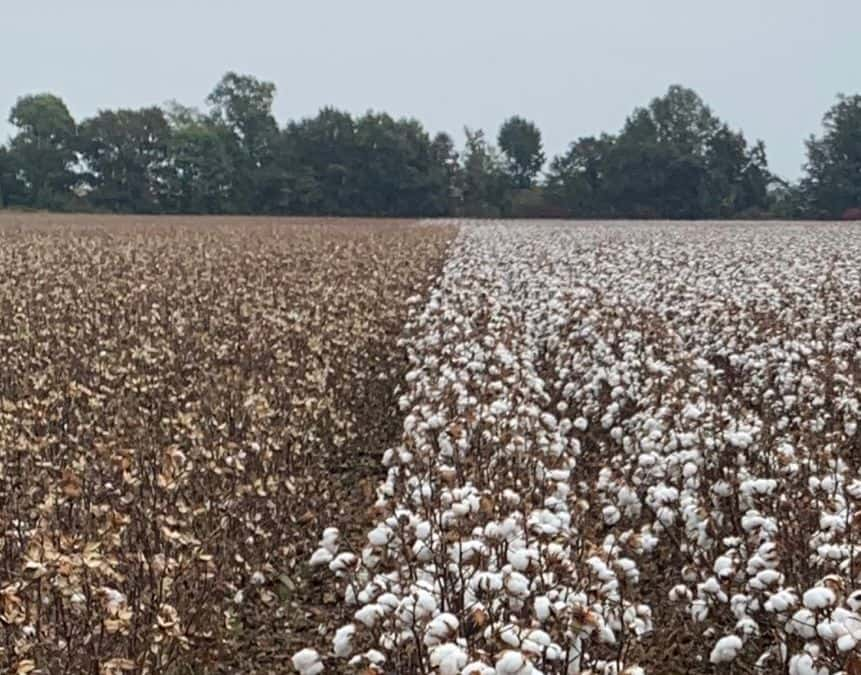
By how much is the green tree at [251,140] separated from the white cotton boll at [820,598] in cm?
7285

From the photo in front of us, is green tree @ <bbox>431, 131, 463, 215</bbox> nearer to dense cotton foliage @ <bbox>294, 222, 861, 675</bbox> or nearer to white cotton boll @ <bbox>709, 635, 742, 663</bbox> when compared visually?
dense cotton foliage @ <bbox>294, 222, 861, 675</bbox>

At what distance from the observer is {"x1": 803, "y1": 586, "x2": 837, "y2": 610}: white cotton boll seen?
3287 mm

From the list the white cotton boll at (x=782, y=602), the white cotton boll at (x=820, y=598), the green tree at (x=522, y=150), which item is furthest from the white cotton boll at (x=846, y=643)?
the green tree at (x=522, y=150)

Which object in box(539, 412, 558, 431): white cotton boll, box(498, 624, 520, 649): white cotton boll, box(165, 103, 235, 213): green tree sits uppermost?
box(165, 103, 235, 213): green tree

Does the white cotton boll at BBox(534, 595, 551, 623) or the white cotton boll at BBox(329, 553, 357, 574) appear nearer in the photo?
the white cotton boll at BBox(534, 595, 551, 623)

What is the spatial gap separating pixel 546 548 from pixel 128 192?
77.2m

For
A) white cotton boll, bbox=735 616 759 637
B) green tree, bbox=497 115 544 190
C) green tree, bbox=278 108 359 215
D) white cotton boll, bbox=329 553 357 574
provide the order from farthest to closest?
green tree, bbox=497 115 544 190
green tree, bbox=278 108 359 215
white cotton boll, bbox=735 616 759 637
white cotton boll, bbox=329 553 357 574

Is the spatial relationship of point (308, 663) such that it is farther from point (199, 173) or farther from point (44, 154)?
point (44, 154)

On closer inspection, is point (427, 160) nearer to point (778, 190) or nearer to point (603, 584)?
point (778, 190)

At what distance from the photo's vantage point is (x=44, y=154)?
79312mm

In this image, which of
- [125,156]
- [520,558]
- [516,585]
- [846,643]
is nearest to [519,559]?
[520,558]

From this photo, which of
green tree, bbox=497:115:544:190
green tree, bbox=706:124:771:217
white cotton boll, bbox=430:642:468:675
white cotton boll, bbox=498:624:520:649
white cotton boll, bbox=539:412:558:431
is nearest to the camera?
white cotton boll, bbox=430:642:468:675

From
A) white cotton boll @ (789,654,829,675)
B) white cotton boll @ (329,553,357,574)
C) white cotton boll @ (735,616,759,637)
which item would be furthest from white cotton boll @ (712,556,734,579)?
white cotton boll @ (329,553,357,574)

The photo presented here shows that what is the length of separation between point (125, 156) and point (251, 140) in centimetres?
1368
